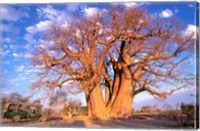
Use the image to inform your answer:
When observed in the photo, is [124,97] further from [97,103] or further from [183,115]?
[183,115]

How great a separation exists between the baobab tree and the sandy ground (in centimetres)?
26

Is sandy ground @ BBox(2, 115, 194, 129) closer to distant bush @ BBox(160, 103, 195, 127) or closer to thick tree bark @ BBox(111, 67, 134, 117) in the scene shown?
distant bush @ BBox(160, 103, 195, 127)

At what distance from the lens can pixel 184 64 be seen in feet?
21.9

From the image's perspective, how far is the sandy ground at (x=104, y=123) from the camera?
6.71 m

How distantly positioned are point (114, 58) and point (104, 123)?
1304 millimetres

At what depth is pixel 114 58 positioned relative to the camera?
291 inches

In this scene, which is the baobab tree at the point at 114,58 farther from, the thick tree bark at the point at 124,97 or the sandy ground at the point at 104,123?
the sandy ground at the point at 104,123

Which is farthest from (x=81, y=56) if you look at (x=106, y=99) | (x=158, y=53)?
(x=158, y=53)

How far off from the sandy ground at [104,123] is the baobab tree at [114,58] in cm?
26

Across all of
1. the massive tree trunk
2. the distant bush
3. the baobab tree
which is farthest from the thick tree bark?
the distant bush

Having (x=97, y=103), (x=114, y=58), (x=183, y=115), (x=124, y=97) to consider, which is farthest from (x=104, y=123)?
(x=183, y=115)

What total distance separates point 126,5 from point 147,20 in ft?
1.58

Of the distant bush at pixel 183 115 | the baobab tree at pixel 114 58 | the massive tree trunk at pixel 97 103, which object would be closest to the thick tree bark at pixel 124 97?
the baobab tree at pixel 114 58

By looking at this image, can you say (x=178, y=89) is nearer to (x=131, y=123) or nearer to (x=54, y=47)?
(x=131, y=123)
